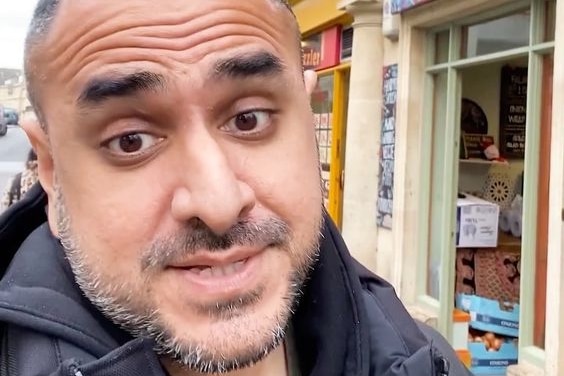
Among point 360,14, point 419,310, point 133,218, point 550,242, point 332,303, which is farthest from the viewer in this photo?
point 360,14

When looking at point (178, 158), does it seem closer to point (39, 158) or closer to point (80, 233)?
point (80, 233)

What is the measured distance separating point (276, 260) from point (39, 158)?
47 cm

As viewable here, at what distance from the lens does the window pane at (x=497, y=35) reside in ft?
17.5

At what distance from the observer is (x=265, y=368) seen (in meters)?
1.45

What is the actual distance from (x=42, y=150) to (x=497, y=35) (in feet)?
16.1

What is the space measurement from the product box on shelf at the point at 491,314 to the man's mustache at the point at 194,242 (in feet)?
15.8

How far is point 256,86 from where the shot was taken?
1283 millimetres

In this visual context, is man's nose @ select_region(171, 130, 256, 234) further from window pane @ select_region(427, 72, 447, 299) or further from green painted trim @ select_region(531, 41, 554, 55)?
window pane @ select_region(427, 72, 447, 299)

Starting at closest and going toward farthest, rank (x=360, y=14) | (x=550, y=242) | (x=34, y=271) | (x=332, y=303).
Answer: (x=34, y=271), (x=332, y=303), (x=550, y=242), (x=360, y=14)

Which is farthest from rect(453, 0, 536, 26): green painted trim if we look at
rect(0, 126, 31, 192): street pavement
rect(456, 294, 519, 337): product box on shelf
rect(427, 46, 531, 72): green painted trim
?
rect(0, 126, 31, 192): street pavement

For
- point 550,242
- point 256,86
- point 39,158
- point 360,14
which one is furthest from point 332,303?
point 360,14

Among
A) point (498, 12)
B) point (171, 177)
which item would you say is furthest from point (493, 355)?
point (171, 177)

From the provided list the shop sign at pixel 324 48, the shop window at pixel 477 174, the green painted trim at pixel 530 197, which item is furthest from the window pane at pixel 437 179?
the shop sign at pixel 324 48

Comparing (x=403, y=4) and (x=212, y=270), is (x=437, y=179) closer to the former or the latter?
(x=403, y=4)
